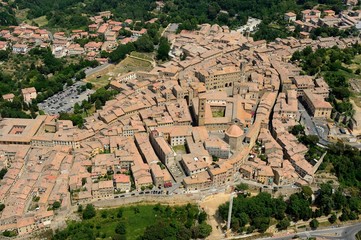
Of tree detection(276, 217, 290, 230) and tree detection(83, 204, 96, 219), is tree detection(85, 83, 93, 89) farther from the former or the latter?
tree detection(276, 217, 290, 230)

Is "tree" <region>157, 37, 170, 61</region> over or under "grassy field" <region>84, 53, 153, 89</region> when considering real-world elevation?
over

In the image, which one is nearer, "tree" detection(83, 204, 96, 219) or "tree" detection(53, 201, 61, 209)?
"tree" detection(83, 204, 96, 219)

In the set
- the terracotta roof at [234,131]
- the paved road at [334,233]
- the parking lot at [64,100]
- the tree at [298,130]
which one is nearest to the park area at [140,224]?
the paved road at [334,233]

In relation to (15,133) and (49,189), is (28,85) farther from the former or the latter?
(49,189)

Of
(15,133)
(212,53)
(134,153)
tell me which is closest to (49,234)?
(134,153)

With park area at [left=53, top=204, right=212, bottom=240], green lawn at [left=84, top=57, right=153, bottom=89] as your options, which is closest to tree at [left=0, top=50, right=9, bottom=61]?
green lawn at [left=84, top=57, right=153, bottom=89]

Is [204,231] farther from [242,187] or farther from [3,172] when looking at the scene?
[3,172]

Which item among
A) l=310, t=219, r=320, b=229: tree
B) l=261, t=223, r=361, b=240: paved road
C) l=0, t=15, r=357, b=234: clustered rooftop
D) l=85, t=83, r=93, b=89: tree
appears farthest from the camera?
l=85, t=83, r=93, b=89: tree
